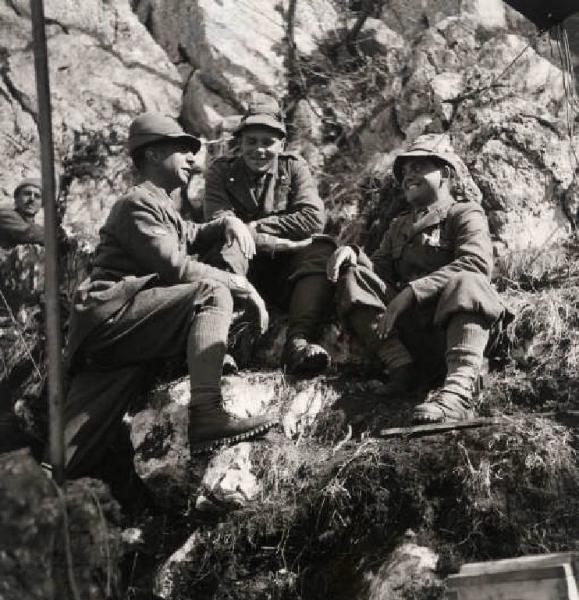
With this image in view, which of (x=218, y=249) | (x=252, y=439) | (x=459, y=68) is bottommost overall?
(x=252, y=439)

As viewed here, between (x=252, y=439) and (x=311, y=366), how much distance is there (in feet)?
2.95

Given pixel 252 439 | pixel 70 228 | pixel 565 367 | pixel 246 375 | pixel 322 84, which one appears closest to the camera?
pixel 252 439

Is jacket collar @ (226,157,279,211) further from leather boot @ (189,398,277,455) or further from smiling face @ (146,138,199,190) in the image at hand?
leather boot @ (189,398,277,455)

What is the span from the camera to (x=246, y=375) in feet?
23.1

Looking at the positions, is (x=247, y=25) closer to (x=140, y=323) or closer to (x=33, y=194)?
(x=33, y=194)

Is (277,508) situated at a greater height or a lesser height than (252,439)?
lesser

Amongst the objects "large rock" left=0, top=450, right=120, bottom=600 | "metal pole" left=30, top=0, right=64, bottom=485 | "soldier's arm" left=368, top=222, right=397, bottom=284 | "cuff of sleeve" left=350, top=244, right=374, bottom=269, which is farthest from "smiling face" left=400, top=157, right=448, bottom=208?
"large rock" left=0, top=450, right=120, bottom=600

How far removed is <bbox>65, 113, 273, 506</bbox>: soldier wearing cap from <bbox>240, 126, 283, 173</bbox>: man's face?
2.50 ft

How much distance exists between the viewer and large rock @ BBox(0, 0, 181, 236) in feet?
31.2

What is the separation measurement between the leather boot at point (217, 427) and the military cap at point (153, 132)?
187 cm

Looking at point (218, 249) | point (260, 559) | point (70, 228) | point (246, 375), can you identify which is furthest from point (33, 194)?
point (260, 559)

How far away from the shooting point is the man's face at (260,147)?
7836 mm

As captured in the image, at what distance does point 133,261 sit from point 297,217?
1278mm

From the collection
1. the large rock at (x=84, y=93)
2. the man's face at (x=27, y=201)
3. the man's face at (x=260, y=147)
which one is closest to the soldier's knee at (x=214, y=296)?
the man's face at (x=260, y=147)
